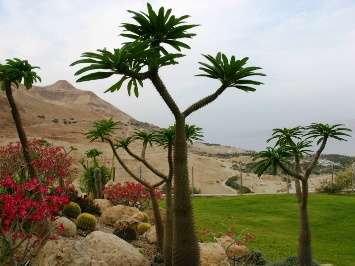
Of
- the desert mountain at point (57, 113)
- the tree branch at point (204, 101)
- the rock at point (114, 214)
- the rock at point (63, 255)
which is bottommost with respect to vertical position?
the rock at point (114, 214)

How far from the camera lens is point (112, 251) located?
6.43 m

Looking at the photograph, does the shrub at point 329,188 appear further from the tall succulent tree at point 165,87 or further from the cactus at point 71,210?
the tall succulent tree at point 165,87

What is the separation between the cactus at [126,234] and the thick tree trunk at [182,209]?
12.4 ft

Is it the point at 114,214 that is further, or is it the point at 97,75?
the point at 114,214

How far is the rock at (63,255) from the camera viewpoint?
4969 mm

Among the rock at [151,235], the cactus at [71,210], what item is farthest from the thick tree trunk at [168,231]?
the cactus at [71,210]

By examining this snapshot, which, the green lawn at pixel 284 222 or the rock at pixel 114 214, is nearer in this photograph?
the green lawn at pixel 284 222

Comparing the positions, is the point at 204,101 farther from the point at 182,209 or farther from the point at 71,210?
the point at 71,210

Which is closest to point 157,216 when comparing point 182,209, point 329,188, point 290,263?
point 182,209

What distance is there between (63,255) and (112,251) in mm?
1529

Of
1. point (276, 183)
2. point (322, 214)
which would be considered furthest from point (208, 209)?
point (276, 183)

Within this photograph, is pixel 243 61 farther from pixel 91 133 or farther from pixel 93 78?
pixel 91 133

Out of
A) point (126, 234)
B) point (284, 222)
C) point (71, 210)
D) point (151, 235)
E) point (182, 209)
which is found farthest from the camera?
point (284, 222)

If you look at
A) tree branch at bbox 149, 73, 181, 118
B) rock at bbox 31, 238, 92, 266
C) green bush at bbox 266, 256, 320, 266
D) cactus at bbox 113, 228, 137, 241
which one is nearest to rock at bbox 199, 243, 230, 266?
green bush at bbox 266, 256, 320, 266
